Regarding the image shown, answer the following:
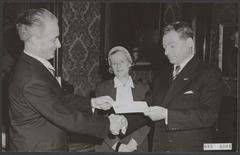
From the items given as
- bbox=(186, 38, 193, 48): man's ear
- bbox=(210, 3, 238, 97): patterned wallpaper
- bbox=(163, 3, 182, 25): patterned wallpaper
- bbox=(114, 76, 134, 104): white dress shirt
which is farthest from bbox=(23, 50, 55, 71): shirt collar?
bbox=(210, 3, 238, 97): patterned wallpaper

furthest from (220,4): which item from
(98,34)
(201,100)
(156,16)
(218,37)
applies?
(98,34)

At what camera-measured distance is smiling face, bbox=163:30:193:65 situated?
8.63 ft

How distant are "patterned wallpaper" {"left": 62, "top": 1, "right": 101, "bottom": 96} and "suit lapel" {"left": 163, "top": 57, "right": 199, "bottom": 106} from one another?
0.50 m

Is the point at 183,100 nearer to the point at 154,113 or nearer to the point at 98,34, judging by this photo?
the point at 154,113

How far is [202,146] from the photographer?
267cm

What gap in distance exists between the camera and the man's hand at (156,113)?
263 cm

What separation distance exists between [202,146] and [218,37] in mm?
768

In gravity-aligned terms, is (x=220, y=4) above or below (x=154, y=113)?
above

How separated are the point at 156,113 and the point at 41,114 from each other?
2.55 feet

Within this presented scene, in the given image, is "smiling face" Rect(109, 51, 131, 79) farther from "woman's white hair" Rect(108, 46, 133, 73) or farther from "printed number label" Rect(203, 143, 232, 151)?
"printed number label" Rect(203, 143, 232, 151)

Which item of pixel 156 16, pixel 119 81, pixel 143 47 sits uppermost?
pixel 156 16

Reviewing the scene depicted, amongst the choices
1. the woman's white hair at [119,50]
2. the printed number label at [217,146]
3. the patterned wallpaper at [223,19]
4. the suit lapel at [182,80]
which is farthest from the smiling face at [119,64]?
the printed number label at [217,146]

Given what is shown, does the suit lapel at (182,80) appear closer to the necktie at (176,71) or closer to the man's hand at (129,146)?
the necktie at (176,71)

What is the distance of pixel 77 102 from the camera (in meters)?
2.63
